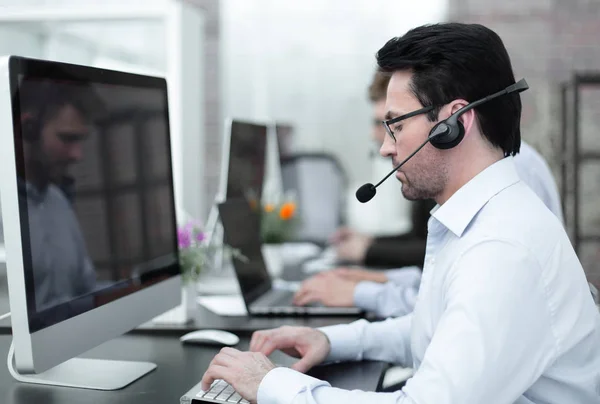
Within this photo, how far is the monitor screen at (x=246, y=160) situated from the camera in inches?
82.2

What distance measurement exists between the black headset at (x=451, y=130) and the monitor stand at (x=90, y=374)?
64 centimetres

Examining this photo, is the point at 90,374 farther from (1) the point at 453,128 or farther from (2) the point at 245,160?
(2) the point at 245,160

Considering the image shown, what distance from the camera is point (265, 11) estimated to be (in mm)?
4074

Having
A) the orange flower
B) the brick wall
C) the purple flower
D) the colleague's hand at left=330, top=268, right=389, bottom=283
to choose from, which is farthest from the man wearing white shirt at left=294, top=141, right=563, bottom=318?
the brick wall

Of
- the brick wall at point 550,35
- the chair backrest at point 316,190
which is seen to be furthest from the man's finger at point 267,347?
the brick wall at point 550,35

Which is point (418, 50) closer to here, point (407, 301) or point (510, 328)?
point (510, 328)

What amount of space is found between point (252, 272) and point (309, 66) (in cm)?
242

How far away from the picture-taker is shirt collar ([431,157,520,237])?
1037 millimetres

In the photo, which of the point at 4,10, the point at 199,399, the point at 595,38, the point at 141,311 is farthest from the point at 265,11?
the point at 199,399

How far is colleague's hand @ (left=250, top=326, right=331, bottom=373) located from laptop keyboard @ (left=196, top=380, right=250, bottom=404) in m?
0.18

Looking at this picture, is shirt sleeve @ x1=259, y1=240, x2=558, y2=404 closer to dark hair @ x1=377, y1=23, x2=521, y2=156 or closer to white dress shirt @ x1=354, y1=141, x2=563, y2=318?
dark hair @ x1=377, y1=23, x2=521, y2=156

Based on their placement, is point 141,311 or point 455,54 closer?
point 455,54

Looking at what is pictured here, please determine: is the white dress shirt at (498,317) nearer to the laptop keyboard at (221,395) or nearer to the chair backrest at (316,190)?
the laptop keyboard at (221,395)

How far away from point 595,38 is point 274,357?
318 centimetres
